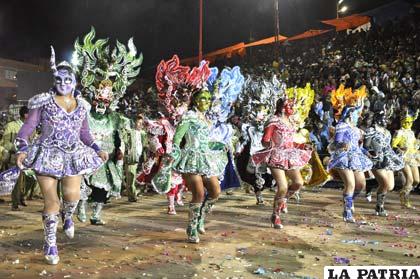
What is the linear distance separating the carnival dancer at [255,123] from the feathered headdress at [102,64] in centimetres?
305

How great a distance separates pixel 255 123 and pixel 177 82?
327 cm

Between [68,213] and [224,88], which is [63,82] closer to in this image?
[68,213]

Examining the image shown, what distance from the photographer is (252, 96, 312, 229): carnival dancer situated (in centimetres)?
777

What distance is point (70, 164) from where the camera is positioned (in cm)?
534

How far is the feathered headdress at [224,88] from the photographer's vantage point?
8.24m

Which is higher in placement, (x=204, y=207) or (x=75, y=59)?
(x=75, y=59)

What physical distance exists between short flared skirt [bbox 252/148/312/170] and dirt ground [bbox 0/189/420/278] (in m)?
0.97

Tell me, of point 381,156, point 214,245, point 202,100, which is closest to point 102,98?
point 202,100

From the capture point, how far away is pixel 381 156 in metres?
9.12

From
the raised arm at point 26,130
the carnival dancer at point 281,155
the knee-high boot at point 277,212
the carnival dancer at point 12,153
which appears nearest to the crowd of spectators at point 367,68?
the carnival dancer at point 281,155

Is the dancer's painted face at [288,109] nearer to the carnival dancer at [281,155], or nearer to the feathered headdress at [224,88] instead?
the carnival dancer at [281,155]

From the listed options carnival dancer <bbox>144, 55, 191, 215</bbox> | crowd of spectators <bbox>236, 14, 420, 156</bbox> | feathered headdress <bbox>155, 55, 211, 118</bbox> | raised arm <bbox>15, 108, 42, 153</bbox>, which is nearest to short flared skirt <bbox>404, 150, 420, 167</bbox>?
crowd of spectators <bbox>236, 14, 420, 156</bbox>

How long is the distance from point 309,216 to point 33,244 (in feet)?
16.2

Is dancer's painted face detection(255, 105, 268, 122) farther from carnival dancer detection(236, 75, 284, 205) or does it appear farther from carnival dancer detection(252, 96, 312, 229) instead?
carnival dancer detection(252, 96, 312, 229)
